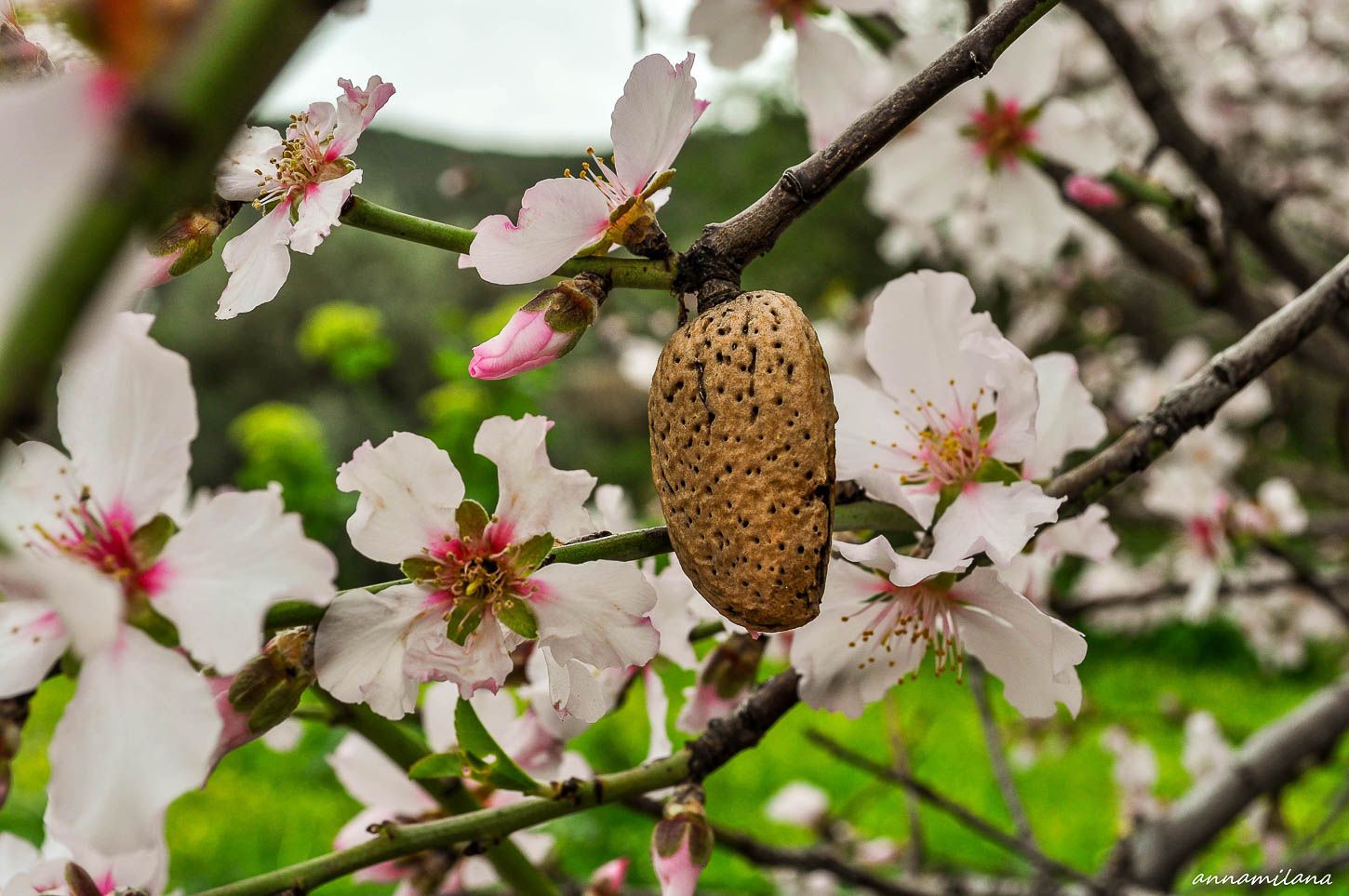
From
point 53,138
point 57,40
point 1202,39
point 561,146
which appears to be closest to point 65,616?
point 53,138

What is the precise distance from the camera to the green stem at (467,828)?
1.36 feet

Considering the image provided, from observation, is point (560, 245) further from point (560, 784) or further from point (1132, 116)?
point (1132, 116)

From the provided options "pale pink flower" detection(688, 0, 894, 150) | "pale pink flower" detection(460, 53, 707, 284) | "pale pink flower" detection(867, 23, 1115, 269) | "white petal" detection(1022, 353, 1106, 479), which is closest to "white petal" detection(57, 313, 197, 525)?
"pale pink flower" detection(460, 53, 707, 284)

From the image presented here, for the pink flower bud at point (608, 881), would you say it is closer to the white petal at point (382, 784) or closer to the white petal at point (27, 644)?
the white petal at point (382, 784)

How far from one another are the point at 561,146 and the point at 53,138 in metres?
7.46

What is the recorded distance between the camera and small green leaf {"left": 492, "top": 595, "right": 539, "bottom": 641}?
0.41m

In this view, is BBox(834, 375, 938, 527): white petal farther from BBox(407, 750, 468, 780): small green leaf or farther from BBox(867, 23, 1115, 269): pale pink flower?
BBox(867, 23, 1115, 269): pale pink flower

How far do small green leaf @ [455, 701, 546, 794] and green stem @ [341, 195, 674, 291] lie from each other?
0.18 m

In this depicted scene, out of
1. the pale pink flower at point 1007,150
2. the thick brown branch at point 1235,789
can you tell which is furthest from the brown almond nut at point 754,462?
the thick brown branch at point 1235,789

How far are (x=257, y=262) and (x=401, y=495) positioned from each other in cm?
12

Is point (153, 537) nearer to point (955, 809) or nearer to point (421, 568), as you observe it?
point (421, 568)

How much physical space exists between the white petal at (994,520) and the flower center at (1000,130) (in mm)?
524

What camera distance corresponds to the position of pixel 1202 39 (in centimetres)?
276

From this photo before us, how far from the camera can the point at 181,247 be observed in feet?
1.31
